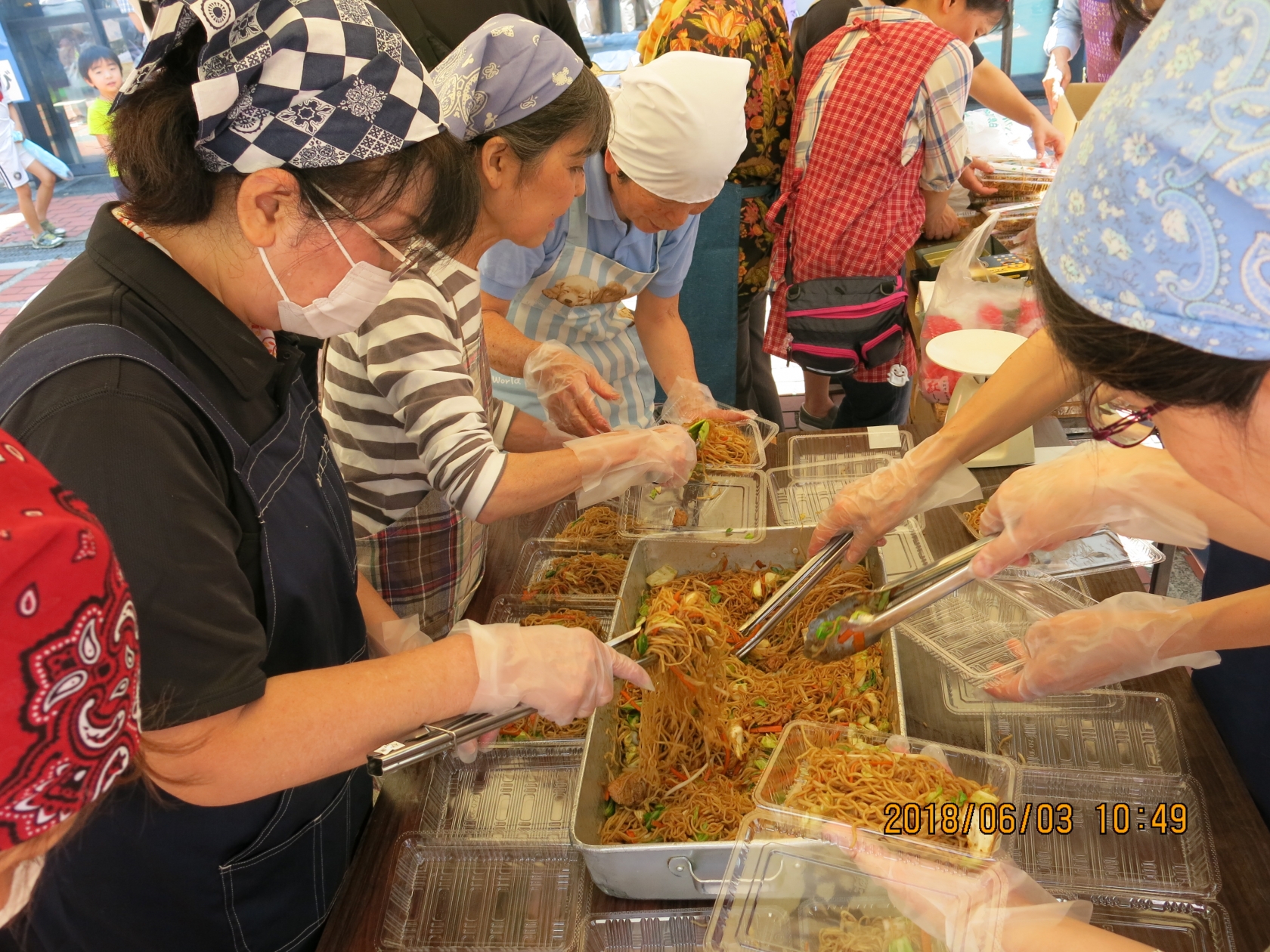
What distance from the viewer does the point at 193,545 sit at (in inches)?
44.6

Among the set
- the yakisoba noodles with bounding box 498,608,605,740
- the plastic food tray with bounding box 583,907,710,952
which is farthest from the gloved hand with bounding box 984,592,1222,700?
the yakisoba noodles with bounding box 498,608,605,740

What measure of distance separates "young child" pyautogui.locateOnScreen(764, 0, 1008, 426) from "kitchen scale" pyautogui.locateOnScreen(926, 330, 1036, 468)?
1.02m

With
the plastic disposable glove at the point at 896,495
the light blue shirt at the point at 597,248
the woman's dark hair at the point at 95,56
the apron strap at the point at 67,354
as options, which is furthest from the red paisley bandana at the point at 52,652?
the woman's dark hair at the point at 95,56

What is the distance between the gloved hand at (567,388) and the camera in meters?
2.55

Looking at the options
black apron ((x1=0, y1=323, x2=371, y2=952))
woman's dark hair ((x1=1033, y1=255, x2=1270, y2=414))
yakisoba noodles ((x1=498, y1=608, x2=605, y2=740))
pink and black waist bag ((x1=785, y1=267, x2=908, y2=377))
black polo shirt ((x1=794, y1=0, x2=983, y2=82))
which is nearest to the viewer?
woman's dark hair ((x1=1033, y1=255, x2=1270, y2=414))

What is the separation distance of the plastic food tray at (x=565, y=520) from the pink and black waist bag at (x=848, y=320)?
153 centimetres

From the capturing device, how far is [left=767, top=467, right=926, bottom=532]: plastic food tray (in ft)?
8.22

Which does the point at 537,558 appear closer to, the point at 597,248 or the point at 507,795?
the point at 507,795

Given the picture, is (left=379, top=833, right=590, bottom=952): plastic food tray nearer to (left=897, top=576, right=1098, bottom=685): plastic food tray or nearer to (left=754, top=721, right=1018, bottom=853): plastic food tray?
(left=754, top=721, right=1018, bottom=853): plastic food tray

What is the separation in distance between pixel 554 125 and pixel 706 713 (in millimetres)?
A: 1378

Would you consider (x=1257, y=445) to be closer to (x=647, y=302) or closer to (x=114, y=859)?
(x=114, y=859)

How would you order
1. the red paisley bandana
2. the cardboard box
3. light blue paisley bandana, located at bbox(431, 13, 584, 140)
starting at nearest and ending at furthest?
the red paisley bandana
light blue paisley bandana, located at bbox(431, 13, 584, 140)
the cardboard box

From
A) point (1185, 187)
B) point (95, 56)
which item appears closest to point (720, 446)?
point (1185, 187)

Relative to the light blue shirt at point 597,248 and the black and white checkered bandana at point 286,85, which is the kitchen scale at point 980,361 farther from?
the black and white checkered bandana at point 286,85
